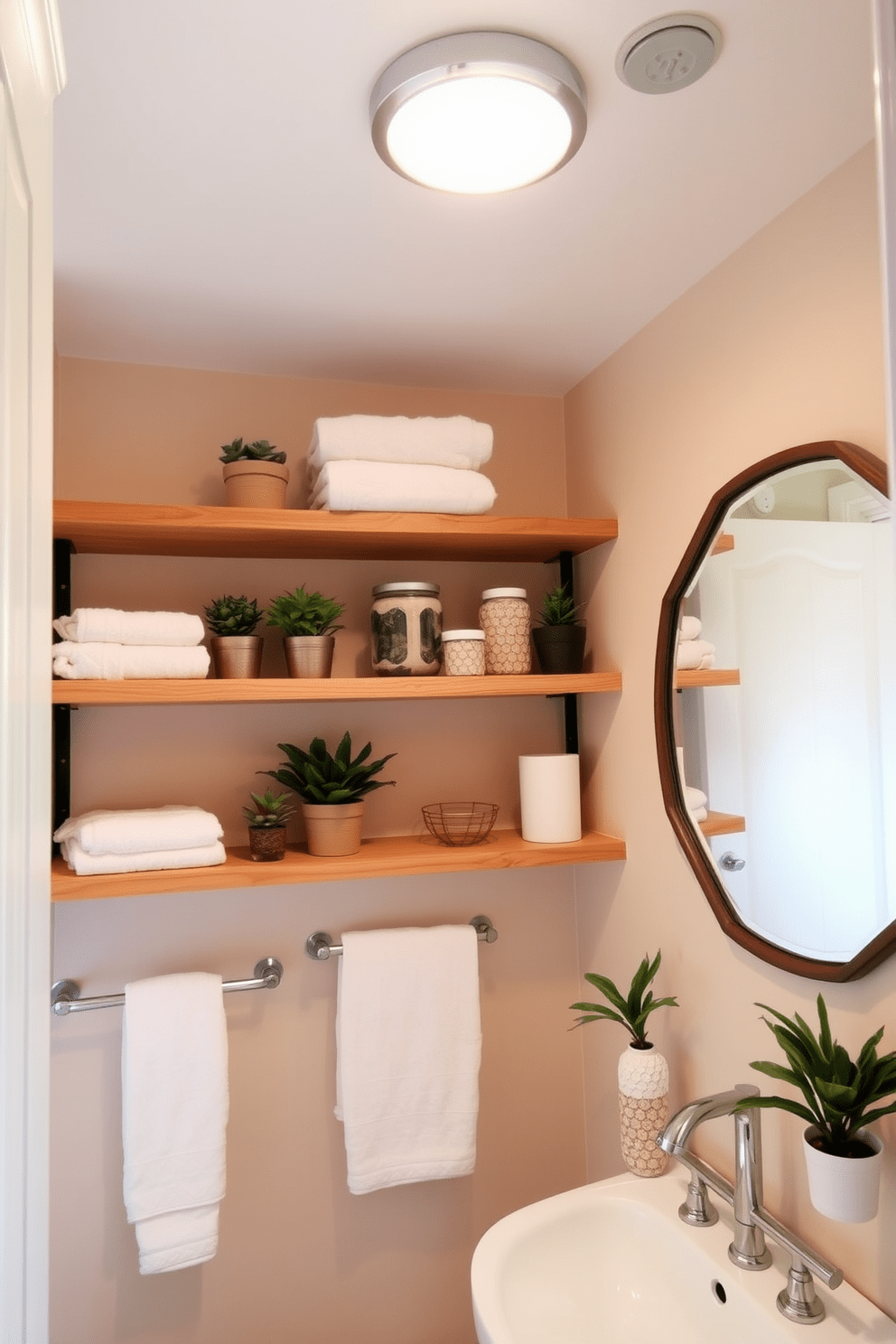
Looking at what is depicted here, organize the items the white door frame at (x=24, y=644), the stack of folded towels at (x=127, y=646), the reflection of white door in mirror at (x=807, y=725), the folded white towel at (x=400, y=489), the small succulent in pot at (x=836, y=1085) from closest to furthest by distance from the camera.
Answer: the white door frame at (x=24, y=644) < the small succulent in pot at (x=836, y=1085) < the reflection of white door in mirror at (x=807, y=725) < the stack of folded towels at (x=127, y=646) < the folded white towel at (x=400, y=489)

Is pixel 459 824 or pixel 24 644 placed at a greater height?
pixel 24 644

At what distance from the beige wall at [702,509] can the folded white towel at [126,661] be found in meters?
0.84

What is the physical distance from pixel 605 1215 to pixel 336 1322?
0.76 meters

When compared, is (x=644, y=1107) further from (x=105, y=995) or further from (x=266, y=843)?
(x=105, y=995)

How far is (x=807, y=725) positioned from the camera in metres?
1.28

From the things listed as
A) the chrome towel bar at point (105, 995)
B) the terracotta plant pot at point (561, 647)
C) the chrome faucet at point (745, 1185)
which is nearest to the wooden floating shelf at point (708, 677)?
the terracotta plant pot at point (561, 647)

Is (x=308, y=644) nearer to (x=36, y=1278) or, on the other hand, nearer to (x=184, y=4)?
(x=184, y=4)

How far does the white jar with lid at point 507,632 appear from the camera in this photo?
5.90 ft

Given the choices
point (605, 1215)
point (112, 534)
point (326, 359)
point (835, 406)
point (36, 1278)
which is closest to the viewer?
point (36, 1278)

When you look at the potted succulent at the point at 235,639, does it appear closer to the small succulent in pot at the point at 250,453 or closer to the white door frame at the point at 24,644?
the small succulent in pot at the point at 250,453

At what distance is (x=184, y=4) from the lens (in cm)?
91

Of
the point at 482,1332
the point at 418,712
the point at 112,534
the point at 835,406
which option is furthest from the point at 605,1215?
the point at 112,534

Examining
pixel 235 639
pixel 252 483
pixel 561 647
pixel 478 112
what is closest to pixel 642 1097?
pixel 561 647

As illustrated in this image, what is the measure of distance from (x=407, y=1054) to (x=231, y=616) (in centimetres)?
95
